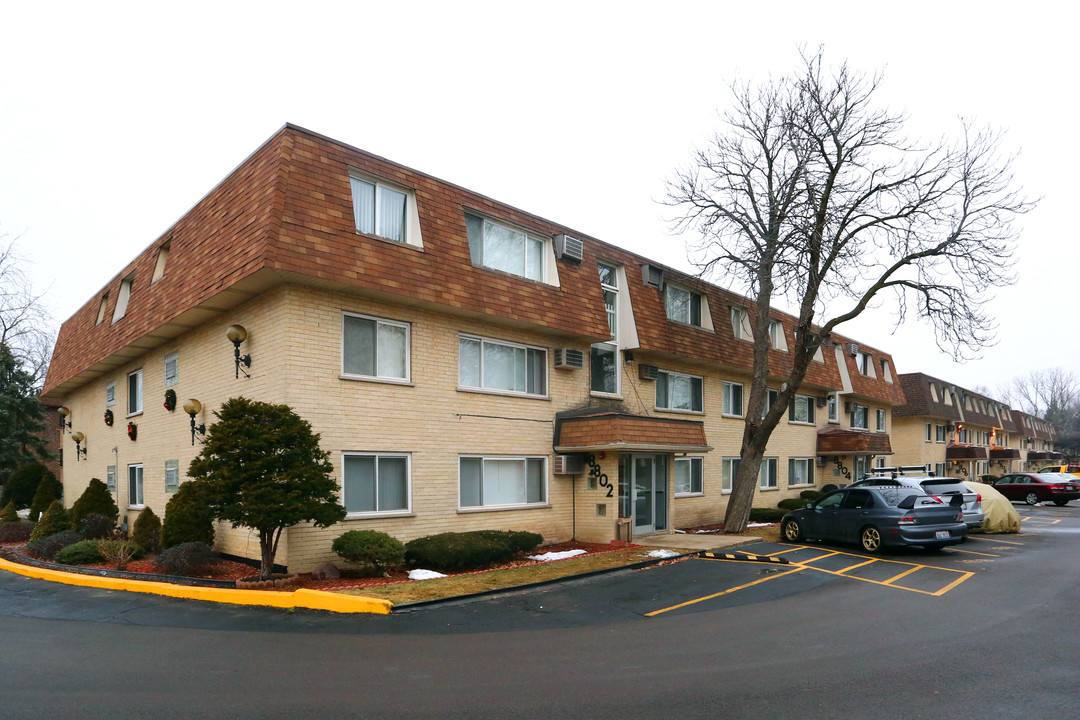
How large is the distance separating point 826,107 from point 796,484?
1529 centimetres

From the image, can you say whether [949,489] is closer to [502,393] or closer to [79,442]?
[502,393]

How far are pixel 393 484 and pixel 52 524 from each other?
9.84m

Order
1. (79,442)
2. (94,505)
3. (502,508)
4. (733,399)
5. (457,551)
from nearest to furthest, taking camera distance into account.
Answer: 1. (457,551)
2. (502,508)
3. (94,505)
4. (79,442)
5. (733,399)

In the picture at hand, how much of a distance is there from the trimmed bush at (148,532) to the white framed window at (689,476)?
44.9ft

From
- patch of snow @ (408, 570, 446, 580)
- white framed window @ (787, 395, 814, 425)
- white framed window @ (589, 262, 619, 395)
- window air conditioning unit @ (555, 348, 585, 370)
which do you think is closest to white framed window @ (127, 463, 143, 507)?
patch of snow @ (408, 570, 446, 580)

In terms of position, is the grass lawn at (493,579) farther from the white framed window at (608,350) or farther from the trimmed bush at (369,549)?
the white framed window at (608,350)

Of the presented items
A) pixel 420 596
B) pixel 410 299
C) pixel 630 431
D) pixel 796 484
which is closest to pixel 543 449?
pixel 630 431

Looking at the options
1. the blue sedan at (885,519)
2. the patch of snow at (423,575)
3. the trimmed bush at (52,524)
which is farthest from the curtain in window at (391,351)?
the blue sedan at (885,519)

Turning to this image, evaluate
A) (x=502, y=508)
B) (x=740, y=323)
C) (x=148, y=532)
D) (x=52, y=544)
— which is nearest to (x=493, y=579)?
(x=502, y=508)

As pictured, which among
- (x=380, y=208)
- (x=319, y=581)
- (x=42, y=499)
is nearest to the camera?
(x=319, y=581)

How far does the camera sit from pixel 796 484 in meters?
29.1

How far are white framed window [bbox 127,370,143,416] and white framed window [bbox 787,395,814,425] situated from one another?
2220cm

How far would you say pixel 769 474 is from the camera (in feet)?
89.5

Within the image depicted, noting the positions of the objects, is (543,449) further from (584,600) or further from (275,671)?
(275,671)
